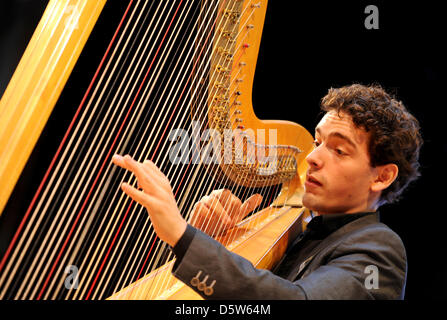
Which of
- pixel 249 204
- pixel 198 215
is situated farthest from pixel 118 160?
pixel 249 204

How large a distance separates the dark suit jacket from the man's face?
21 centimetres

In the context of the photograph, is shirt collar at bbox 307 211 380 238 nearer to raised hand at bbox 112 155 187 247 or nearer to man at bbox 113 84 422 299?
man at bbox 113 84 422 299

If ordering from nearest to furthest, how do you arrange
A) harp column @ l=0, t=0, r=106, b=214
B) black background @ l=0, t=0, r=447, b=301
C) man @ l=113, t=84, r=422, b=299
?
harp column @ l=0, t=0, r=106, b=214 < man @ l=113, t=84, r=422, b=299 < black background @ l=0, t=0, r=447, b=301

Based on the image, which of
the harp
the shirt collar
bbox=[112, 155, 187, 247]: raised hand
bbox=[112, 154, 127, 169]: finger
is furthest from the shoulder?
bbox=[112, 154, 127, 169]: finger

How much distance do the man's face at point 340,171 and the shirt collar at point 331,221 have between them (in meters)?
0.03

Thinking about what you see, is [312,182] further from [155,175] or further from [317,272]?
[155,175]

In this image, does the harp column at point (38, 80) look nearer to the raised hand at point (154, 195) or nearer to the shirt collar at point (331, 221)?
the raised hand at point (154, 195)

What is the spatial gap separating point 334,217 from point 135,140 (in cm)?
88

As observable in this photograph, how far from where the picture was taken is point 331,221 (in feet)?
5.24

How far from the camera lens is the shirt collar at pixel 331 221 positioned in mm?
1566

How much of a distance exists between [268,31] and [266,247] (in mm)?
2237

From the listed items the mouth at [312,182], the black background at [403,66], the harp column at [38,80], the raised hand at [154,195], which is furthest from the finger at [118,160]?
the black background at [403,66]

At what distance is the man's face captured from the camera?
5.13 ft

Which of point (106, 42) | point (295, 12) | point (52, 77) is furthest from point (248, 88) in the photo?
point (295, 12)
